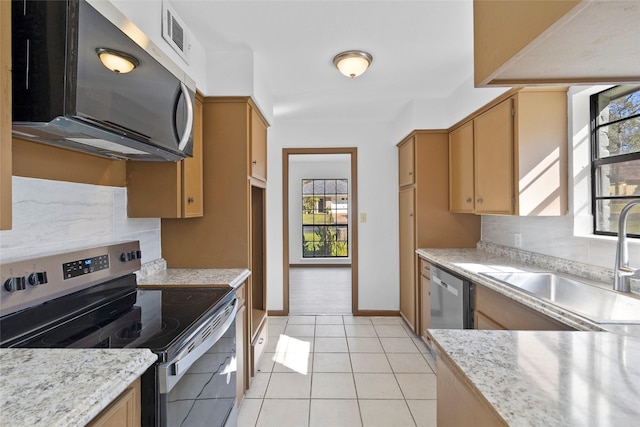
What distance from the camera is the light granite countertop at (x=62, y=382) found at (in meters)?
0.64

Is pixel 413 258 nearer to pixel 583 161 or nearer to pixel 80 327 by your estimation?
pixel 583 161

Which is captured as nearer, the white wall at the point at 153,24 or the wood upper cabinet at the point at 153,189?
the white wall at the point at 153,24

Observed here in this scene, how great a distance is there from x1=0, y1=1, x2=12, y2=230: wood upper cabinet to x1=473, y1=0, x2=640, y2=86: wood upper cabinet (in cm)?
122

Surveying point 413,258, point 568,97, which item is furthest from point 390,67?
point 413,258

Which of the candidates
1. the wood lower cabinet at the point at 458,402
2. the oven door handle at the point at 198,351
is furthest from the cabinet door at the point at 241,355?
the wood lower cabinet at the point at 458,402

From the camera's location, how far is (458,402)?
2.90ft

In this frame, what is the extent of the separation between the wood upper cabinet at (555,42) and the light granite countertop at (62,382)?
4.08 feet

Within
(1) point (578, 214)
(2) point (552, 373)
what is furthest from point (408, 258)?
(2) point (552, 373)

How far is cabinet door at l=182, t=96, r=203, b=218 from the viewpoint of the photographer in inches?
77.6

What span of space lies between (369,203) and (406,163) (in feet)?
2.18

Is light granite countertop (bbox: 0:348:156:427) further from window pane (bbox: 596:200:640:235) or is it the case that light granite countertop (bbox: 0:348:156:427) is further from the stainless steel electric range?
window pane (bbox: 596:200:640:235)

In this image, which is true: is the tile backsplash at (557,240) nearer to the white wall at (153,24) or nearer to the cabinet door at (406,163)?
the cabinet door at (406,163)

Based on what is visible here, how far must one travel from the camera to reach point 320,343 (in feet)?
10.1


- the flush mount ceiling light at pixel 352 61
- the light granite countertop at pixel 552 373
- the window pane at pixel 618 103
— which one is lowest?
the light granite countertop at pixel 552 373
